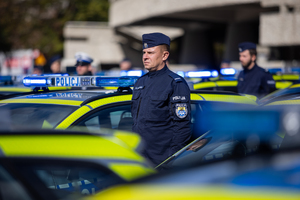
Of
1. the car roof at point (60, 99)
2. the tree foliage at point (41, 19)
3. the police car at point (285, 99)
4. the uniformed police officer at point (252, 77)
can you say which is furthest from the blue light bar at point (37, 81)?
the tree foliage at point (41, 19)

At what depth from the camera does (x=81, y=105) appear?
3.33 meters

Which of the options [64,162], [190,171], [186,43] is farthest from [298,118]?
[186,43]

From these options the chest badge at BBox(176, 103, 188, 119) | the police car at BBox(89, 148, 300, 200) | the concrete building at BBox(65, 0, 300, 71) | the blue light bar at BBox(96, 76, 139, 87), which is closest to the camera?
the police car at BBox(89, 148, 300, 200)

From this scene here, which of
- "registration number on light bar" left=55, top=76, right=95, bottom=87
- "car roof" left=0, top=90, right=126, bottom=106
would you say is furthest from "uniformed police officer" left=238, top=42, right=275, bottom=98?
"registration number on light bar" left=55, top=76, right=95, bottom=87

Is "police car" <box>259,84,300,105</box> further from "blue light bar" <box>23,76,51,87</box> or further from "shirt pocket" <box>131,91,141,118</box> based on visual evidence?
"blue light bar" <box>23,76,51,87</box>

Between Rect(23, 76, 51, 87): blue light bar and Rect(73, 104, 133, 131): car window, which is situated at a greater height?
Rect(23, 76, 51, 87): blue light bar

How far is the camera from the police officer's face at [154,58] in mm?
3094

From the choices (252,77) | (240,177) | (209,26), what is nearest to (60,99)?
(240,177)

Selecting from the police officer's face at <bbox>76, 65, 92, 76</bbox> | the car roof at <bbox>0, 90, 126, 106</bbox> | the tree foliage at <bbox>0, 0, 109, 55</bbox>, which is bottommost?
the car roof at <bbox>0, 90, 126, 106</bbox>

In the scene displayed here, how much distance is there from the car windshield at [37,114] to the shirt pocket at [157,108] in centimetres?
71

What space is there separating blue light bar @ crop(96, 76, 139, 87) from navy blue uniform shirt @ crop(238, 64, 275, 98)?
2.28m

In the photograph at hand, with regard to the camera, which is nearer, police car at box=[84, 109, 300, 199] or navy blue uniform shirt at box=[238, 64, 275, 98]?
police car at box=[84, 109, 300, 199]

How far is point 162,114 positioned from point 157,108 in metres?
0.06

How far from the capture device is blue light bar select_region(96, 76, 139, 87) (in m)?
3.60
